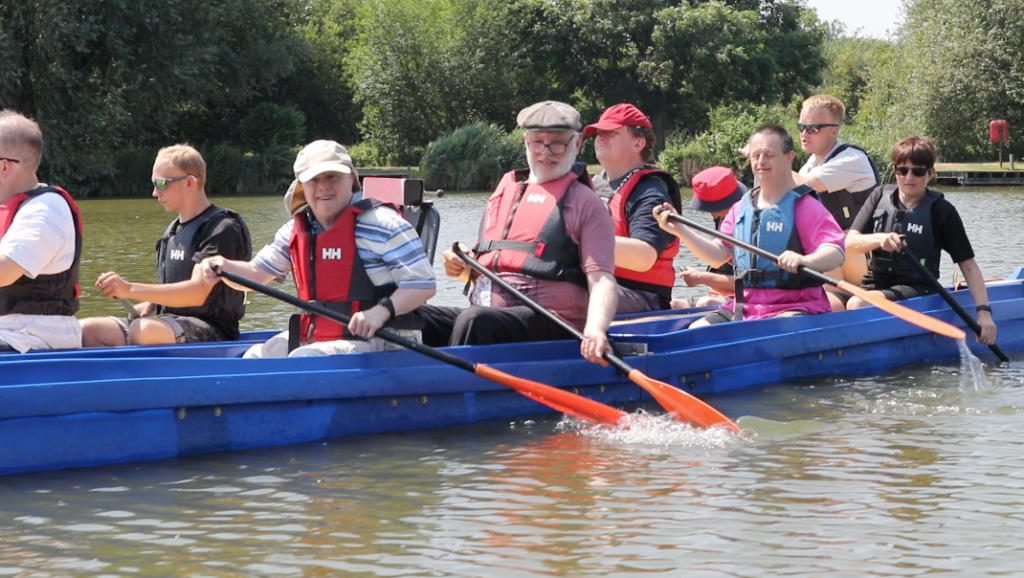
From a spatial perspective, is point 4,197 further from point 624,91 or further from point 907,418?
point 624,91

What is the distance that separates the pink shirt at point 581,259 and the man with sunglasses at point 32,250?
1.77 m

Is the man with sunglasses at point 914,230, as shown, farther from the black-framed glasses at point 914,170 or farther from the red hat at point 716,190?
the red hat at point 716,190

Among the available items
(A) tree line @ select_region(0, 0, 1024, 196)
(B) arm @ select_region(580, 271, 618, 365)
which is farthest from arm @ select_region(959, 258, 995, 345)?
(A) tree line @ select_region(0, 0, 1024, 196)

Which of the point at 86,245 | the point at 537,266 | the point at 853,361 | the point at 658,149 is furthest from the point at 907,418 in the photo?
the point at 658,149

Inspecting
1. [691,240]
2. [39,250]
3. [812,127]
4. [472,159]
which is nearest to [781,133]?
[691,240]

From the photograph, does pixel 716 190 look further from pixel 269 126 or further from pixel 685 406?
pixel 269 126

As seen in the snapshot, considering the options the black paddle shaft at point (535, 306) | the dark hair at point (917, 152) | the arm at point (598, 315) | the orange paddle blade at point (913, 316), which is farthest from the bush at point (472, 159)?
the arm at point (598, 315)

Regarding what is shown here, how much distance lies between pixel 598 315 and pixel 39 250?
2132mm

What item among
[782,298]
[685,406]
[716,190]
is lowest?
→ [685,406]

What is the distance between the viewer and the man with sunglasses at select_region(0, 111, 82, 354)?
4.82 metres

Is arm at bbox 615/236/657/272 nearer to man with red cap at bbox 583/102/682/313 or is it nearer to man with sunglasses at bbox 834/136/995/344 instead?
man with red cap at bbox 583/102/682/313

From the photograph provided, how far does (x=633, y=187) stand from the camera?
20.3ft

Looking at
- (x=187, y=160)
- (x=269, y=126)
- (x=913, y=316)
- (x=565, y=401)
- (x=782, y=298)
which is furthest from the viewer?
(x=269, y=126)

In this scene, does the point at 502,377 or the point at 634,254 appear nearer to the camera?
the point at 502,377
